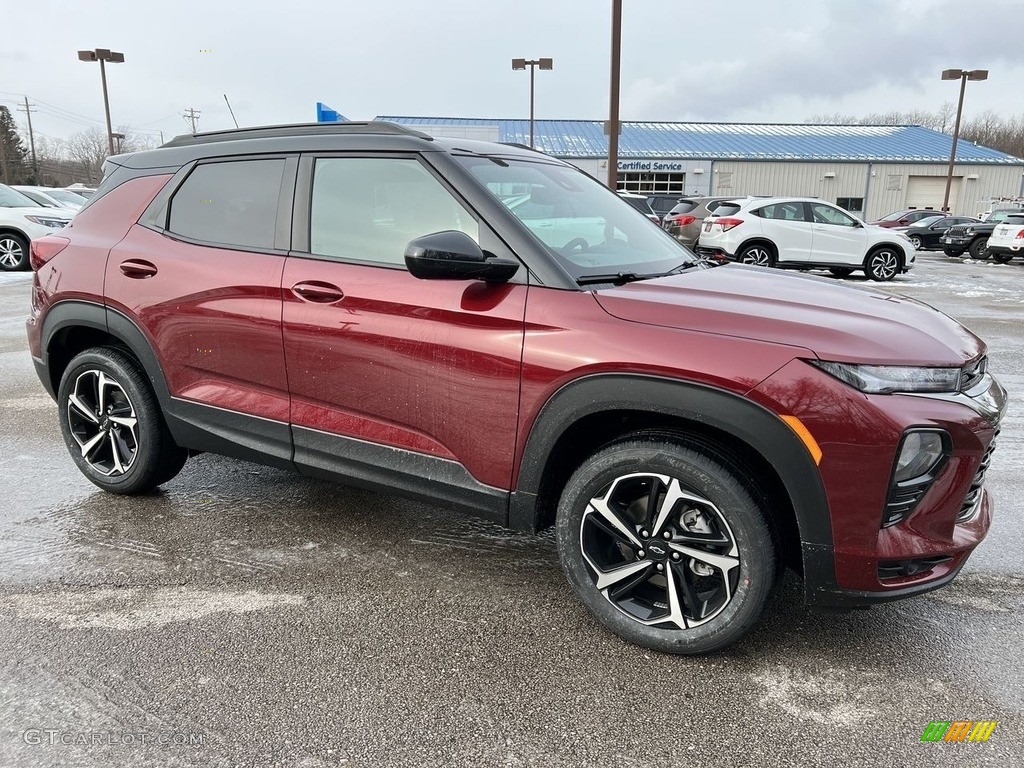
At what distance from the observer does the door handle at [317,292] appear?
294 centimetres

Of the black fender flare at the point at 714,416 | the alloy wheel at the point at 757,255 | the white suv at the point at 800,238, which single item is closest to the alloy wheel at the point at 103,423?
the black fender flare at the point at 714,416

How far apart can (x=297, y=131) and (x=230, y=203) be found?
0.45 meters

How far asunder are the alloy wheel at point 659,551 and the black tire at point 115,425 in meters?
2.30

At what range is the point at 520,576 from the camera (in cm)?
311

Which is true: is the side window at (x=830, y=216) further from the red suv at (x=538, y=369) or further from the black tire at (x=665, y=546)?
the black tire at (x=665, y=546)

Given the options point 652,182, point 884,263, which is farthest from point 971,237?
point 652,182

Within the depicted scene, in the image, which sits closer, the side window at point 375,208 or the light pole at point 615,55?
the side window at point 375,208

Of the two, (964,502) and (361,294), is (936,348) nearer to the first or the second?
(964,502)

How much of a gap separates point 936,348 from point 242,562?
2821 mm

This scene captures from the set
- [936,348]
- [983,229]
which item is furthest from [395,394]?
[983,229]

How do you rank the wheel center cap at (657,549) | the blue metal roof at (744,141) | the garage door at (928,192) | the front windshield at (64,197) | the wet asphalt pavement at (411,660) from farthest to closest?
the garage door at (928,192), the blue metal roof at (744,141), the front windshield at (64,197), the wheel center cap at (657,549), the wet asphalt pavement at (411,660)

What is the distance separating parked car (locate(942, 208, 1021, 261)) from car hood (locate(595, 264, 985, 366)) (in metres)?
23.4

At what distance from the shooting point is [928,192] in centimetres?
4259

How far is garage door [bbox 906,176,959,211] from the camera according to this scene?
138ft
